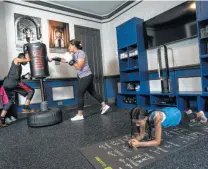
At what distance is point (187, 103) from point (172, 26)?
133 centimetres

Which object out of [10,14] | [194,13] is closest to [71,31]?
[10,14]

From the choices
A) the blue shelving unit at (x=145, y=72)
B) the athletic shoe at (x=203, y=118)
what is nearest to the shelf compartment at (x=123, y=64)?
the blue shelving unit at (x=145, y=72)

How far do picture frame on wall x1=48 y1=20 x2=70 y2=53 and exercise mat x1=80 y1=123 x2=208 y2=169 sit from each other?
292 centimetres

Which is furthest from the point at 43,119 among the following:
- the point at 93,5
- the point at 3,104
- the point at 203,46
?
the point at 93,5

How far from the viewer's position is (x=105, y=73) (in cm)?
456

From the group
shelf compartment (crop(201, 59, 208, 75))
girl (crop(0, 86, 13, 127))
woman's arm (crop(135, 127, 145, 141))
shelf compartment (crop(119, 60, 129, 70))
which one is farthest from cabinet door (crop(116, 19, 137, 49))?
girl (crop(0, 86, 13, 127))

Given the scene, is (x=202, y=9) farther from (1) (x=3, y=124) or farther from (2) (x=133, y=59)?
(1) (x=3, y=124)

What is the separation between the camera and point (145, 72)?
3160 mm

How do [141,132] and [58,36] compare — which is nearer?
[141,132]

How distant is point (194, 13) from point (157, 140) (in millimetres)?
2105

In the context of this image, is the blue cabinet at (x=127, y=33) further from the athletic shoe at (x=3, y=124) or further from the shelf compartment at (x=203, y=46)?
the athletic shoe at (x=3, y=124)

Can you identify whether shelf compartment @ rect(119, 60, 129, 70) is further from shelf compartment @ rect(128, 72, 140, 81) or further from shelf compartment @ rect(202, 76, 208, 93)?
shelf compartment @ rect(202, 76, 208, 93)

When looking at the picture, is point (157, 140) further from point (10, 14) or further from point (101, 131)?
point (10, 14)

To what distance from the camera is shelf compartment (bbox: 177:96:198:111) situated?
240 cm
